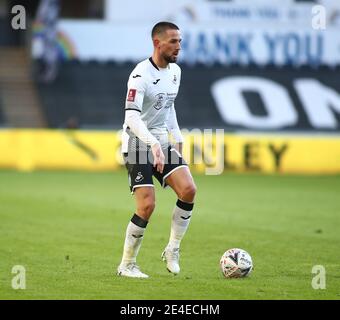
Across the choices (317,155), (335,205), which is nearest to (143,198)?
(335,205)

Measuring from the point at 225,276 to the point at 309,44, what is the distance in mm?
25368

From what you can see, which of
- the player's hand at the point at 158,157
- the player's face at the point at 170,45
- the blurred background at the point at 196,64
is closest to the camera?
the player's hand at the point at 158,157

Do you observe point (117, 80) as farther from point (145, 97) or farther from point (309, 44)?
point (145, 97)

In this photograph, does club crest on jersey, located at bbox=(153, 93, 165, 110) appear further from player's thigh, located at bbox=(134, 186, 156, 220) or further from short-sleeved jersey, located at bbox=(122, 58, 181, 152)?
player's thigh, located at bbox=(134, 186, 156, 220)

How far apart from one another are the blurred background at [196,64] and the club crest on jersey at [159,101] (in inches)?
805

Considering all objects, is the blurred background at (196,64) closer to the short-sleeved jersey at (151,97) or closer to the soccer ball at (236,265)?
the short-sleeved jersey at (151,97)

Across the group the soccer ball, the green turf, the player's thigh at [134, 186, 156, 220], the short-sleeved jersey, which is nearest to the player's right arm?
the short-sleeved jersey

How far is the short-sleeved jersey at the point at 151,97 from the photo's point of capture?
32.7 feet

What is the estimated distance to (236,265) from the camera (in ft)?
32.6

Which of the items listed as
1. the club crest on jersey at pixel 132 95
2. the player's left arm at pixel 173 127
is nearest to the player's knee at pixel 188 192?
the player's left arm at pixel 173 127

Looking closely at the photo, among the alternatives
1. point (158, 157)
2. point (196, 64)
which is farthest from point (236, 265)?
point (196, 64)
